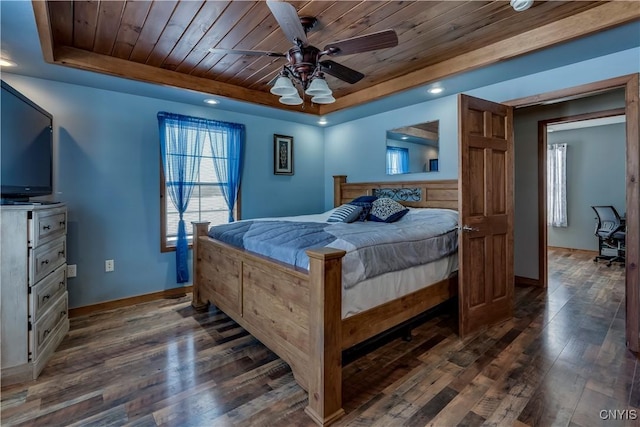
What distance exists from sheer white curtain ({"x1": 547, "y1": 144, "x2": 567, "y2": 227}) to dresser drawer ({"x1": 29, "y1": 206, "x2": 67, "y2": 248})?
311 inches

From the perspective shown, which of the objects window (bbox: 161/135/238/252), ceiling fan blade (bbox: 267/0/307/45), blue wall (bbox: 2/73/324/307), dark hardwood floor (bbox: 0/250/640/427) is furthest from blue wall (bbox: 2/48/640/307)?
ceiling fan blade (bbox: 267/0/307/45)

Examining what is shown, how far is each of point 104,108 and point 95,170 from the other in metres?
0.67

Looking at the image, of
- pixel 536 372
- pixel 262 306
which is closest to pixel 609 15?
pixel 536 372

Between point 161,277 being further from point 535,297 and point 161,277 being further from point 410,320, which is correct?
point 535,297

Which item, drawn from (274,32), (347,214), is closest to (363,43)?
(274,32)

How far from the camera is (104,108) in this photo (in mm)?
3170

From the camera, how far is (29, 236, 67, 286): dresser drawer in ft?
6.48

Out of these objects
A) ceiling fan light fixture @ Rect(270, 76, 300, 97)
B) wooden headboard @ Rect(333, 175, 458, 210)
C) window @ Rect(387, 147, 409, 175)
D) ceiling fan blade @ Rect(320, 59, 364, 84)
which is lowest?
wooden headboard @ Rect(333, 175, 458, 210)

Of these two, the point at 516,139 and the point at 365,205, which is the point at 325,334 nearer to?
the point at 365,205

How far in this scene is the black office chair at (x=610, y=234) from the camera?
4934mm

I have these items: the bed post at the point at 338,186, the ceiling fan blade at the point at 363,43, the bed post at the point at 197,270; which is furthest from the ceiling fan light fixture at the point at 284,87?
the bed post at the point at 338,186

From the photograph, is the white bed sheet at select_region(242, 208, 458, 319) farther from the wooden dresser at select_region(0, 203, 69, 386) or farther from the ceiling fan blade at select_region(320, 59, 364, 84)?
the wooden dresser at select_region(0, 203, 69, 386)

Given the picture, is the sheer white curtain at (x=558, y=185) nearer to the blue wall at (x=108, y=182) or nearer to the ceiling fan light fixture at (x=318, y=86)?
the ceiling fan light fixture at (x=318, y=86)

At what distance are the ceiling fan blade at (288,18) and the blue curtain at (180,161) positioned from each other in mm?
2260
